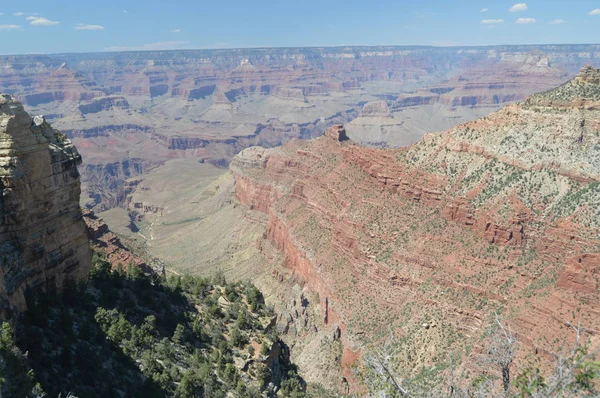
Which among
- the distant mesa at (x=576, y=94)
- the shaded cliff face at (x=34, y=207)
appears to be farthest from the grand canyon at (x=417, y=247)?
the distant mesa at (x=576, y=94)

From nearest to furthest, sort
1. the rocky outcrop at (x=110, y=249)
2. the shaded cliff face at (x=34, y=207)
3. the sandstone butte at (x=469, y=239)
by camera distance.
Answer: the shaded cliff face at (x=34, y=207) → the sandstone butte at (x=469, y=239) → the rocky outcrop at (x=110, y=249)

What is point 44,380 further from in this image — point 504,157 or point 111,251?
point 504,157

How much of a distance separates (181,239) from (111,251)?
212ft

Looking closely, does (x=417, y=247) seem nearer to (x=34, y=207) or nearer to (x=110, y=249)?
(x=110, y=249)

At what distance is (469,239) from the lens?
5831cm

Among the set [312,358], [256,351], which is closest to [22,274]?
[256,351]

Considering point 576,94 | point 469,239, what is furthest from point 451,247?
point 576,94

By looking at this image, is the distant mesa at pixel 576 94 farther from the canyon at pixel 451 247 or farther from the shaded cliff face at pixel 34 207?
the shaded cliff face at pixel 34 207

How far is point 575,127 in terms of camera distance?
2420 inches

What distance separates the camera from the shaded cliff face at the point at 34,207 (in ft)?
97.1

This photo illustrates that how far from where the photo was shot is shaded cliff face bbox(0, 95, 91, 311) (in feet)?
97.1

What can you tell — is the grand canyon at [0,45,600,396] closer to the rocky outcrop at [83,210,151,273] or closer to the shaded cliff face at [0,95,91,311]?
the shaded cliff face at [0,95,91,311]

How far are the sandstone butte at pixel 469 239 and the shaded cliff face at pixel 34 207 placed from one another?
28533 mm

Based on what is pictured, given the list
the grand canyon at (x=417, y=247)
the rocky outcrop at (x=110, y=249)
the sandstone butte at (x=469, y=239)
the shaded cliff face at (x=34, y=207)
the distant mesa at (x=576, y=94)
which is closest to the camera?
the shaded cliff face at (x=34, y=207)
